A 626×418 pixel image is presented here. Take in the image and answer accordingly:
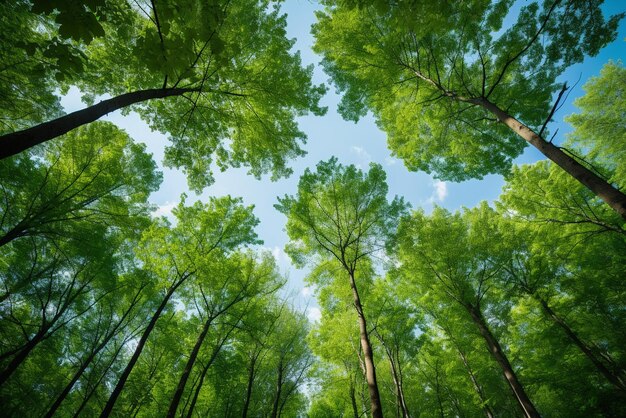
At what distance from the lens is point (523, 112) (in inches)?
277

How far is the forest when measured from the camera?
5480 millimetres

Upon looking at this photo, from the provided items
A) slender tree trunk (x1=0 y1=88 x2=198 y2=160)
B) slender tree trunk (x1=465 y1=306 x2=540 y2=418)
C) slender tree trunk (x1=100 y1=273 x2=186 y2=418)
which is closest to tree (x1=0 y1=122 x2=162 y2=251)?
slender tree trunk (x1=100 y1=273 x2=186 y2=418)

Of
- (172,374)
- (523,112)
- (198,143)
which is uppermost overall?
(523,112)

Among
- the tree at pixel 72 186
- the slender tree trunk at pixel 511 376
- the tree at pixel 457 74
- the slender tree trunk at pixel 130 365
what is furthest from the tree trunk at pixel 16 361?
the slender tree trunk at pixel 511 376

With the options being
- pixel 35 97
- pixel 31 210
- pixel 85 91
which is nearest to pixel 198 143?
pixel 85 91

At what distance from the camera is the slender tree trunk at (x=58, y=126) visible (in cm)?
174

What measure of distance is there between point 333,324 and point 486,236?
7.23 m

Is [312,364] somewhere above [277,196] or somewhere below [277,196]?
below

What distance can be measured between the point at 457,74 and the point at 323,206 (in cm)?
506

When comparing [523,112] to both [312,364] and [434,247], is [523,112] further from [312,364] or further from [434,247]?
[312,364]

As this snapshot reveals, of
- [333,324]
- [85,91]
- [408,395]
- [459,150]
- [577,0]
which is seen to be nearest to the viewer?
[577,0]

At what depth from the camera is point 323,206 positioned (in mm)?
8641

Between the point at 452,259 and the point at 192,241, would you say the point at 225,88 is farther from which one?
the point at 452,259

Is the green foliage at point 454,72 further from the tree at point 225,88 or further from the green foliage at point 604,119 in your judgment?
the green foliage at point 604,119
